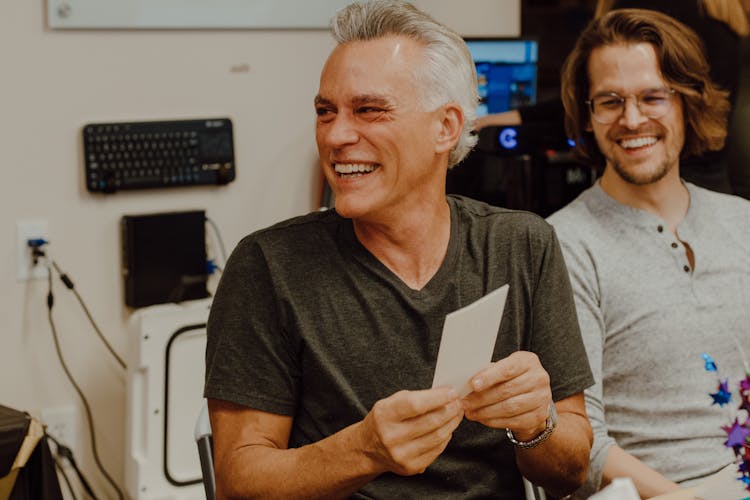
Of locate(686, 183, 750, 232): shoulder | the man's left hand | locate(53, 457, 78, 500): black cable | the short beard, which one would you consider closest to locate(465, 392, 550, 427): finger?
the man's left hand

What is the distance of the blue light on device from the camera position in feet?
9.95

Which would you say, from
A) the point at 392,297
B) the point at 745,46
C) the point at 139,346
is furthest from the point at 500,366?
the point at 745,46

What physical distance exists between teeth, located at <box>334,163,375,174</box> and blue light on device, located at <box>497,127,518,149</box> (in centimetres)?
158

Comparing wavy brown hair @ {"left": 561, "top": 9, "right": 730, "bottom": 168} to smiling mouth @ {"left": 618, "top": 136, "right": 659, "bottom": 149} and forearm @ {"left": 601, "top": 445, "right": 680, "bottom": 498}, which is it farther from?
forearm @ {"left": 601, "top": 445, "right": 680, "bottom": 498}

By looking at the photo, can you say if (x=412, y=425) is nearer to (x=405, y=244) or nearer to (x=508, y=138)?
(x=405, y=244)

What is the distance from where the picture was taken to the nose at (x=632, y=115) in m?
1.95

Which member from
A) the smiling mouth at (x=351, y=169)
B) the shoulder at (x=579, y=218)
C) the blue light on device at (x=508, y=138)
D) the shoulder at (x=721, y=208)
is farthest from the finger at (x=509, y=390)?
the blue light on device at (x=508, y=138)

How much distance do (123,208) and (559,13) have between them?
6.04 feet

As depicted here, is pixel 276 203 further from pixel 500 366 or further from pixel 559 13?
pixel 500 366

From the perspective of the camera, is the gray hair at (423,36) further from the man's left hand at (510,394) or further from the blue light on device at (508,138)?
the blue light on device at (508,138)

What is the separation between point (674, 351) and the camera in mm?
1854

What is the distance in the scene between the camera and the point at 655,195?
1995mm

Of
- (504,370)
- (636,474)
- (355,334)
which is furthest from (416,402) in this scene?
(636,474)

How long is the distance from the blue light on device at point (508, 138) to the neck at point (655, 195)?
1.01 meters
